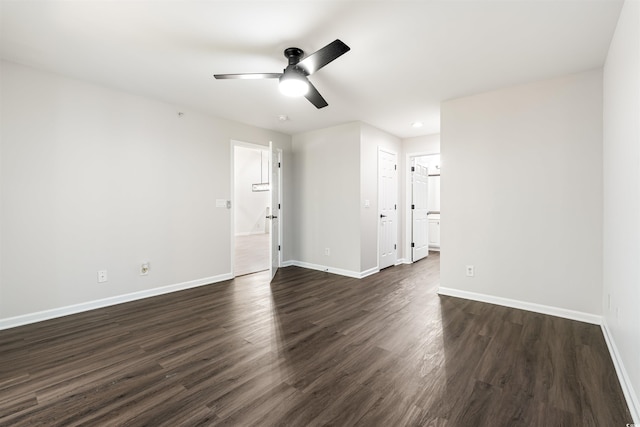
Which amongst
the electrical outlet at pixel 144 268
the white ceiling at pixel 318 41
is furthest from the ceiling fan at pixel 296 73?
the electrical outlet at pixel 144 268

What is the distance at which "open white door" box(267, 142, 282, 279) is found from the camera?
4.55 meters

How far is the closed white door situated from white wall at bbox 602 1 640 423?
292 cm

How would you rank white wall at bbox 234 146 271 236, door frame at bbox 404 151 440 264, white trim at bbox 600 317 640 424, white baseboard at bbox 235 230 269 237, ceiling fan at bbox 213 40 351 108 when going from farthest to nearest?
white baseboard at bbox 235 230 269 237 < white wall at bbox 234 146 271 236 < door frame at bbox 404 151 440 264 < ceiling fan at bbox 213 40 351 108 < white trim at bbox 600 317 640 424

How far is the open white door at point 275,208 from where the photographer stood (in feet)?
14.9

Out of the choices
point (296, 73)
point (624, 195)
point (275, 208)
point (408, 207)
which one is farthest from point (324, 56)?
point (408, 207)

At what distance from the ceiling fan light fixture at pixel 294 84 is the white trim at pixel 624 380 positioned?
297 cm

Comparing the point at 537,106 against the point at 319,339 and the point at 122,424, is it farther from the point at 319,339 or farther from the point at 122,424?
the point at 122,424

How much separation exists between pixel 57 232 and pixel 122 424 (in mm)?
2427

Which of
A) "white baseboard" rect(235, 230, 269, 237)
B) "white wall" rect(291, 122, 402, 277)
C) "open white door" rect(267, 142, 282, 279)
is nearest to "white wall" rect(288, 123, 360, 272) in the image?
"white wall" rect(291, 122, 402, 277)

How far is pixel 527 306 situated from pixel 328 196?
3153 millimetres

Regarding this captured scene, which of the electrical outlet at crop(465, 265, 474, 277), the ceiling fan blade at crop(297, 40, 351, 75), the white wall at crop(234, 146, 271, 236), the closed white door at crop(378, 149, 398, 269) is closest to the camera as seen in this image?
the ceiling fan blade at crop(297, 40, 351, 75)

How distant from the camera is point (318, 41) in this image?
7.59 feet

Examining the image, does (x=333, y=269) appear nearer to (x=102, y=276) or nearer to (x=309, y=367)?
(x=309, y=367)

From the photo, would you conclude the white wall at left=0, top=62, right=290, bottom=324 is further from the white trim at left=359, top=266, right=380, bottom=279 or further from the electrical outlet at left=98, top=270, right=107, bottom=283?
the white trim at left=359, top=266, right=380, bottom=279
